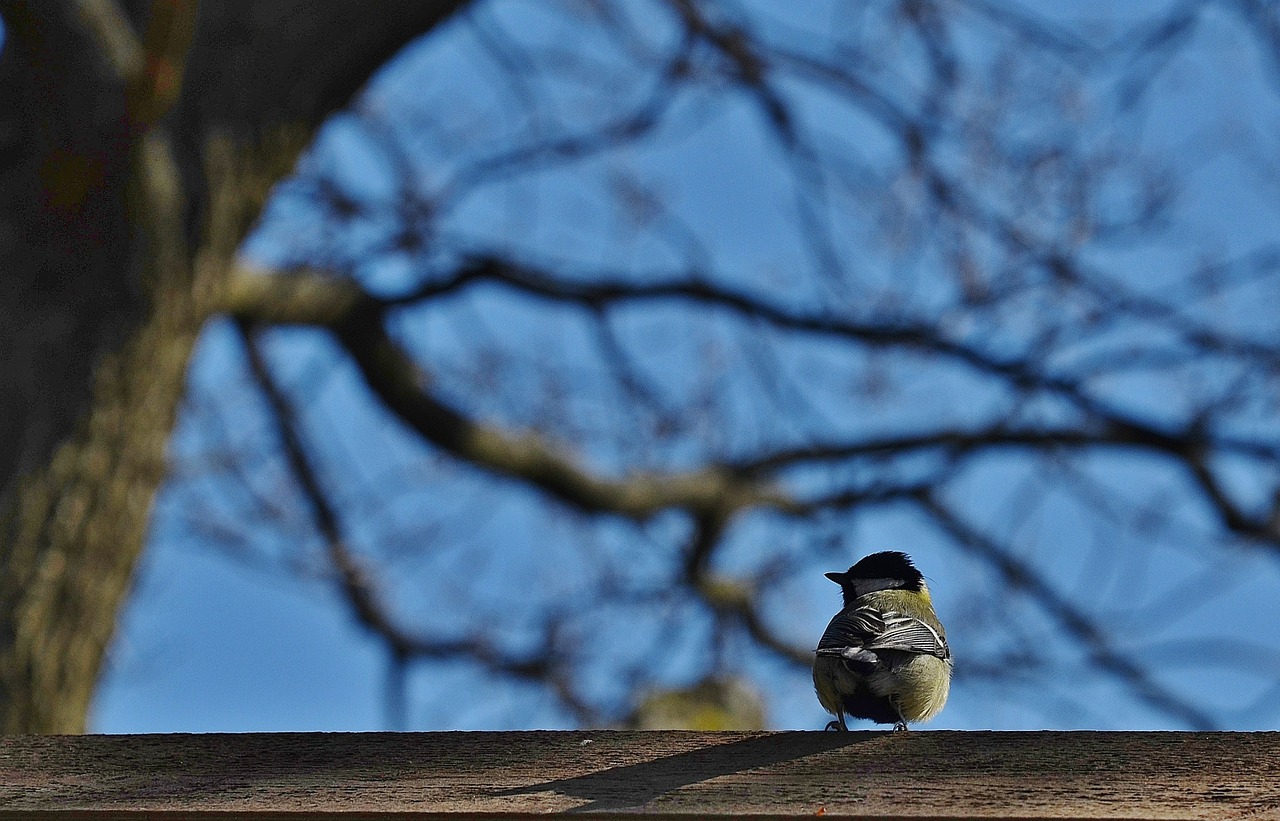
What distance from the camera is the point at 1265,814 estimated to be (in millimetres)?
1439

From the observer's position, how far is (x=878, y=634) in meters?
2.06

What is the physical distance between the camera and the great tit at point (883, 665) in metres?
2.04

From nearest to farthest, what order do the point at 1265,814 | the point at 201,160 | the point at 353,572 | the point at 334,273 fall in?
1. the point at 1265,814
2. the point at 201,160
3. the point at 334,273
4. the point at 353,572

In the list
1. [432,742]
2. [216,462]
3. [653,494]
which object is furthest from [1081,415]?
[432,742]

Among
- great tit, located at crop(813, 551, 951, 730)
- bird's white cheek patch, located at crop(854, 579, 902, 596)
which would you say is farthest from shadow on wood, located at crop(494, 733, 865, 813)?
bird's white cheek patch, located at crop(854, 579, 902, 596)

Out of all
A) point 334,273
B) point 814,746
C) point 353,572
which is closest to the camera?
point 814,746

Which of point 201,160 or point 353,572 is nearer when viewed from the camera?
point 201,160

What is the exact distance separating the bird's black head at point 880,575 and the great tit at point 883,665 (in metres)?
0.29

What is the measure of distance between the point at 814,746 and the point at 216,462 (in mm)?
4301

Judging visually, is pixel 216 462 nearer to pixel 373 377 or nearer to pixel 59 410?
pixel 373 377

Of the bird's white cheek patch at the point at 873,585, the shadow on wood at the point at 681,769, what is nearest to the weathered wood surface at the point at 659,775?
the shadow on wood at the point at 681,769

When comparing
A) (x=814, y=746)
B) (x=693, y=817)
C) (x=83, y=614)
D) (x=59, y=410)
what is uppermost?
(x=59, y=410)

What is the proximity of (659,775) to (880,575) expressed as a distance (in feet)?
3.95

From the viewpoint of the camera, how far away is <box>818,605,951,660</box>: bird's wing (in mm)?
2035
